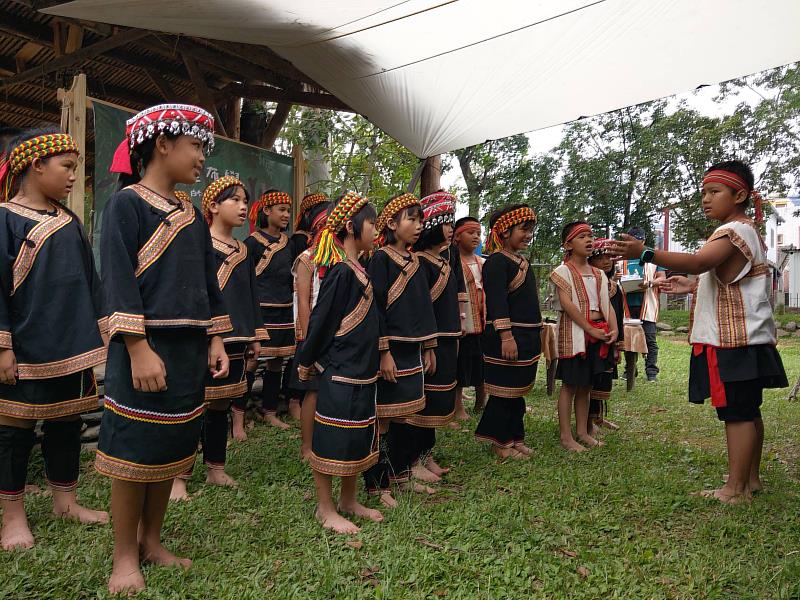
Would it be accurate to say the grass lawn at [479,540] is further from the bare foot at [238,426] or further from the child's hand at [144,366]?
the child's hand at [144,366]

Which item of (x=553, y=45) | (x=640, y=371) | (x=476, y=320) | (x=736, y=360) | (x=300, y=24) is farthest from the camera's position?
(x=640, y=371)

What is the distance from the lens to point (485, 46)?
4766mm

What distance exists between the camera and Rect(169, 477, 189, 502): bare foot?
3402mm

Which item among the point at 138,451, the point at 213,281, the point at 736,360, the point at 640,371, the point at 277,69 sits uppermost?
the point at 277,69

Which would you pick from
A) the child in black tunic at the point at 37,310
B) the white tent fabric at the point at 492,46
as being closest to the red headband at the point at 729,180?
the white tent fabric at the point at 492,46

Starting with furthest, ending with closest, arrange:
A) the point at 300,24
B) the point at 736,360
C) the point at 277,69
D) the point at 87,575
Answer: the point at 277,69 → the point at 300,24 → the point at 736,360 → the point at 87,575

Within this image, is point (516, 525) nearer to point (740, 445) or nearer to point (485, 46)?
point (740, 445)

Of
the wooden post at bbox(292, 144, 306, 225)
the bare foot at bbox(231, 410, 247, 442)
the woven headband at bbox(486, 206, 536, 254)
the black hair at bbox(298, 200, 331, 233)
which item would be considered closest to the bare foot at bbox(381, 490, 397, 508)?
the bare foot at bbox(231, 410, 247, 442)

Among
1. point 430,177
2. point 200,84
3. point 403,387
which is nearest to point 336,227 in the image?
point 403,387

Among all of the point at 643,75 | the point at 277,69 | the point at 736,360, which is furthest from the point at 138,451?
the point at 277,69

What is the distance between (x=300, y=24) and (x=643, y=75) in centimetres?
270

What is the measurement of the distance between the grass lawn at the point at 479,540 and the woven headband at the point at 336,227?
1.35 meters

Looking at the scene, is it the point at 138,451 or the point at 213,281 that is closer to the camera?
the point at 138,451

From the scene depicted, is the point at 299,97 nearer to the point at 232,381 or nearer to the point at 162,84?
the point at 162,84
